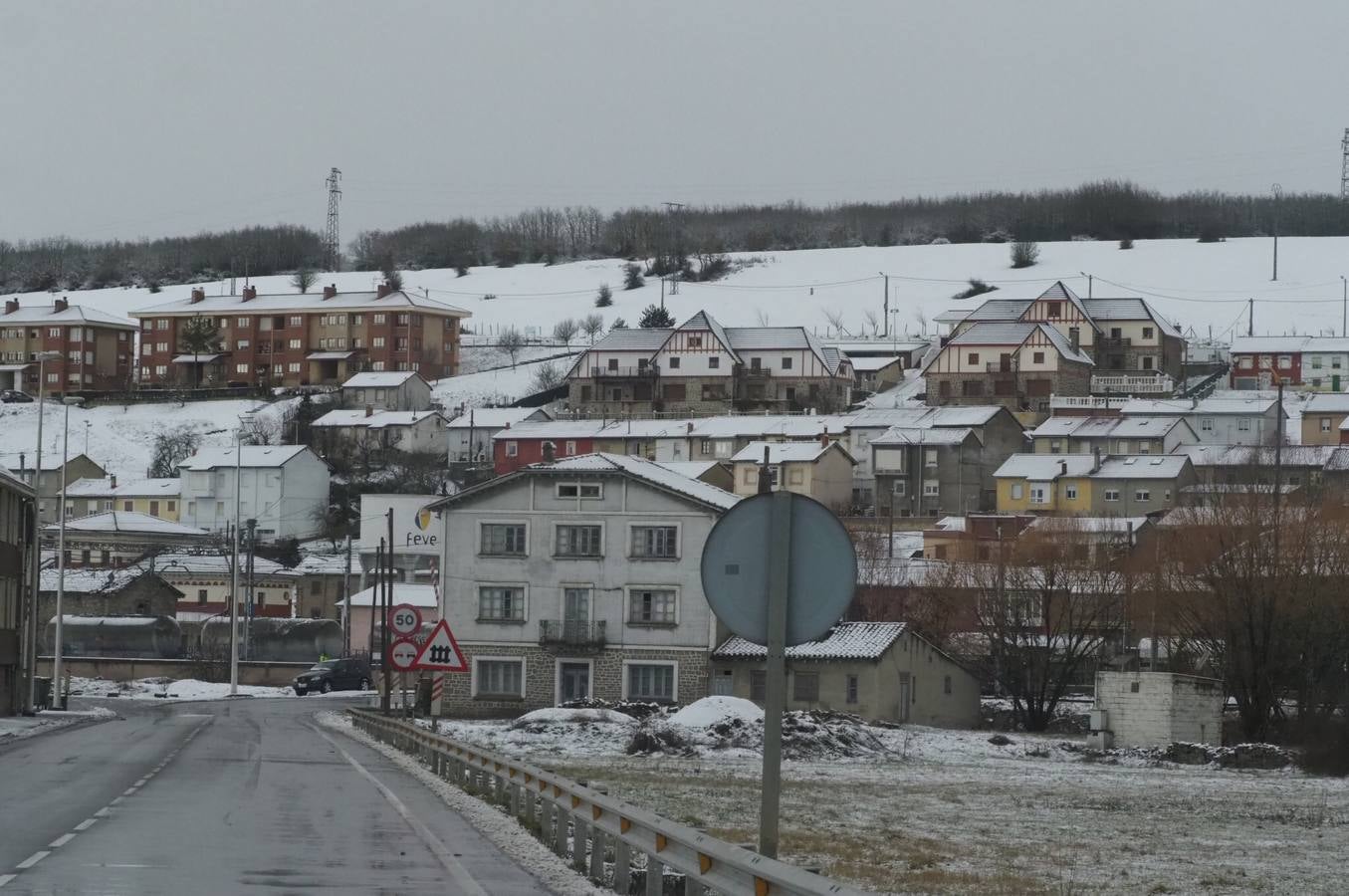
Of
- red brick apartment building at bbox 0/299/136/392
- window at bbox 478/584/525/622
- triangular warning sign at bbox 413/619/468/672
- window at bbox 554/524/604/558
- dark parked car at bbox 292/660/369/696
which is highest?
red brick apartment building at bbox 0/299/136/392

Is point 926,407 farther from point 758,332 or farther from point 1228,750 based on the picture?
point 1228,750

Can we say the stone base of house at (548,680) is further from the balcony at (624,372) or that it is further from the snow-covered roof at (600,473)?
the balcony at (624,372)

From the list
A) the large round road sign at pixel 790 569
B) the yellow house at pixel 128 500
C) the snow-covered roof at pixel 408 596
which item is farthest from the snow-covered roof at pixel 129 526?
the large round road sign at pixel 790 569

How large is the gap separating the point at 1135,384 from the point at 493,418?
4871cm

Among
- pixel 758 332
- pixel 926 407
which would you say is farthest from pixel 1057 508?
pixel 758 332

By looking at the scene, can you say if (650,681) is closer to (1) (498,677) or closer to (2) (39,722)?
(1) (498,677)

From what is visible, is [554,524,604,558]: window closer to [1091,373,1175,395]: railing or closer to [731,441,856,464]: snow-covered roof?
[731,441,856,464]: snow-covered roof

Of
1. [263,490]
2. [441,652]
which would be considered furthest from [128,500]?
[441,652]

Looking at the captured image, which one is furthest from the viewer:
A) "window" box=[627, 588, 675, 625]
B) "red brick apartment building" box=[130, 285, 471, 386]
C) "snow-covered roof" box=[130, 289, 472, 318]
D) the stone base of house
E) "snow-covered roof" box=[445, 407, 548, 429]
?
"snow-covered roof" box=[130, 289, 472, 318]

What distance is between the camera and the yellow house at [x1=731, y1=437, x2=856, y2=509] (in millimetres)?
126125

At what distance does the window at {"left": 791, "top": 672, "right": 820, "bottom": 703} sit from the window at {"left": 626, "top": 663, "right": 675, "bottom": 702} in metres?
4.47

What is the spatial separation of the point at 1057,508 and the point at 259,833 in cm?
9996

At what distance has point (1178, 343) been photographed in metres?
165

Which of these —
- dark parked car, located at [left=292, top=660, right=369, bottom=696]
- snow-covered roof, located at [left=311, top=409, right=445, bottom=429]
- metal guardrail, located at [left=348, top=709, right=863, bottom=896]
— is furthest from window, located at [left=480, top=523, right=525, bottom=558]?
snow-covered roof, located at [left=311, top=409, right=445, bottom=429]
